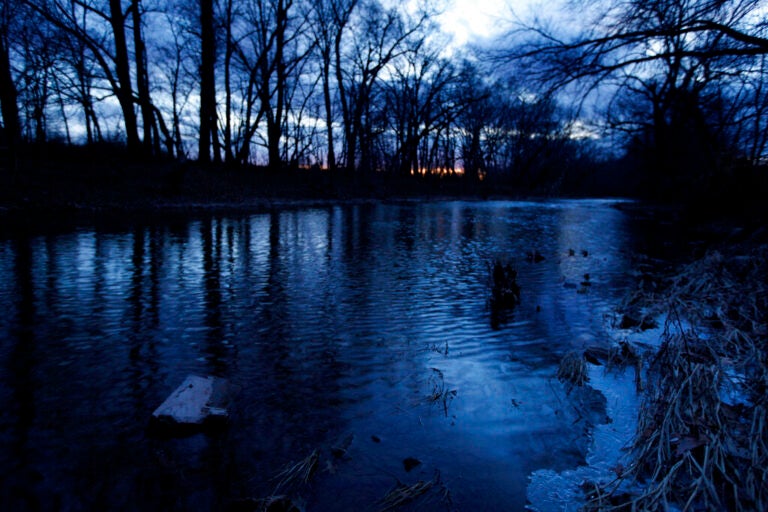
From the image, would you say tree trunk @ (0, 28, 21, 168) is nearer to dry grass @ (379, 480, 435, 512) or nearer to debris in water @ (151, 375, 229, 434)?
debris in water @ (151, 375, 229, 434)

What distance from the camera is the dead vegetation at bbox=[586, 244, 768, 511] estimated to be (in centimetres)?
216

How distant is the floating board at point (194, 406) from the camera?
295cm

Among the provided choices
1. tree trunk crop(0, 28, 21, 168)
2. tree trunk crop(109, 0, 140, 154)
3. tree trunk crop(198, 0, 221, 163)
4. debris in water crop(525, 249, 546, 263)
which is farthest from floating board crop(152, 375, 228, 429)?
tree trunk crop(198, 0, 221, 163)

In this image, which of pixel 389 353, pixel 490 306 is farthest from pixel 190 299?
pixel 490 306

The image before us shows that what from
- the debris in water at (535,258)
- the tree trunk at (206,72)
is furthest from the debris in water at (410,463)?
the tree trunk at (206,72)

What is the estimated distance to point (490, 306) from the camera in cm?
625

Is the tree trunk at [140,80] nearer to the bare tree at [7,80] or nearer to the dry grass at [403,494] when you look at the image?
the bare tree at [7,80]

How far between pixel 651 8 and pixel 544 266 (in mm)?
5249

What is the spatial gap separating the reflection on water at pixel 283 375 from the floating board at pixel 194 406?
0.41 ft

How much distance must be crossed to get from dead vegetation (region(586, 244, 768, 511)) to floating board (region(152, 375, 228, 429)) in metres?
2.33

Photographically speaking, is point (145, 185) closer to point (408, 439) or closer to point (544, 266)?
point (544, 266)

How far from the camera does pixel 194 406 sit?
10.1 feet

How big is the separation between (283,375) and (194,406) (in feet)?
2.96

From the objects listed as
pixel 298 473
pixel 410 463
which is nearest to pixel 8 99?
pixel 298 473
